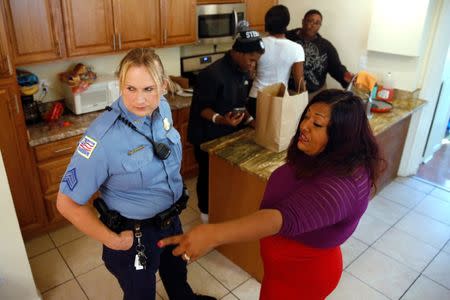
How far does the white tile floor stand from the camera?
2318mm

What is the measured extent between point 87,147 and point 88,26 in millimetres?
1675

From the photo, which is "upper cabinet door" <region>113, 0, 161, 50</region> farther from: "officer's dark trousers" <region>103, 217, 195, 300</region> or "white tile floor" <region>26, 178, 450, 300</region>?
"officer's dark trousers" <region>103, 217, 195, 300</region>

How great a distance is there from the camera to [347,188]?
3.45 ft

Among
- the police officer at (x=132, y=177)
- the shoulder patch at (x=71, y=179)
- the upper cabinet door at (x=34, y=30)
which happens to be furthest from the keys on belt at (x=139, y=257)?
the upper cabinet door at (x=34, y=30)

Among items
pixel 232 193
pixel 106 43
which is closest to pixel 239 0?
pixel 106 43

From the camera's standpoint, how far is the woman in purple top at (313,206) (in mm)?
947

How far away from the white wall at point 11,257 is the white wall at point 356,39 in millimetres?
2924

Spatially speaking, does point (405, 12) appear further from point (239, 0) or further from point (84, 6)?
point (84, 6)

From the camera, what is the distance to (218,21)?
345 centimetres

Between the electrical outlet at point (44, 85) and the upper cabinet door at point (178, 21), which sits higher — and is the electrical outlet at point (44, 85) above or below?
below

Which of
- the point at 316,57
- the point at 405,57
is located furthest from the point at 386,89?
the point at 316,57

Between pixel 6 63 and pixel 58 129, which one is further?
pixel 58 129

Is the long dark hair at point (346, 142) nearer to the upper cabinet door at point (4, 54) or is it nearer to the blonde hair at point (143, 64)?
the blonde hair at point (143, 64)

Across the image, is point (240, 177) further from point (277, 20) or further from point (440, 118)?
point (440, 118)
